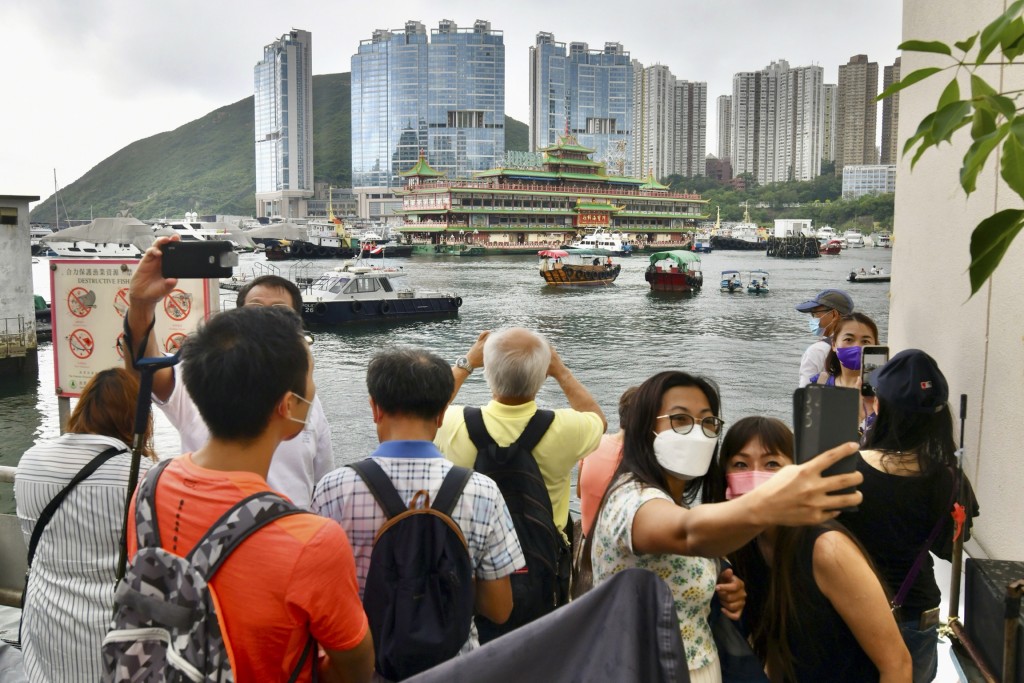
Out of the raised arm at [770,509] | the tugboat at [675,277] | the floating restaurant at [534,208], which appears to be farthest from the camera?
the floating restaurant at [534,208]

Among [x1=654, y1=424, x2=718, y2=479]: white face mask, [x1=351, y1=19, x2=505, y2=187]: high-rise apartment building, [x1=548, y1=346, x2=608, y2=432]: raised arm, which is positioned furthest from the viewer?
[x1=351, y1=19, x2=505, y2=187]: high-rise apartment building

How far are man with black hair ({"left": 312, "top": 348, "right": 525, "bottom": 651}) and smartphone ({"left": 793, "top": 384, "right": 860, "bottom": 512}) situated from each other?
2.08 ft

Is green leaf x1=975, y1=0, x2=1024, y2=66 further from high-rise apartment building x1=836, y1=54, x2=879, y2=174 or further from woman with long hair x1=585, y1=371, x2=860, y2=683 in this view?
high-rise apartment building x1=836, y1=54, x2=879, y2=174

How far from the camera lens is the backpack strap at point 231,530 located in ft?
3.28

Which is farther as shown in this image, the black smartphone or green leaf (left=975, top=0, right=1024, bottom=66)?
the black smartphone

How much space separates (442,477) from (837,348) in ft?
7.16

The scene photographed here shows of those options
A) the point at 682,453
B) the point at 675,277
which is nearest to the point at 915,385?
the point at 682,453

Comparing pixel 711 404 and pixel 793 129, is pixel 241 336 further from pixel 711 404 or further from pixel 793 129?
pixel 793 129

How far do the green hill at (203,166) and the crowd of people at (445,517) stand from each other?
106356mm

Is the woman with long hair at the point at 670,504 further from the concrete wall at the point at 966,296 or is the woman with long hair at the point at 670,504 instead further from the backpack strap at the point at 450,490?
the concrete wall at the point at 966,296

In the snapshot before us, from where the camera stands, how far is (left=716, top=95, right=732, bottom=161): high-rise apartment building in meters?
107

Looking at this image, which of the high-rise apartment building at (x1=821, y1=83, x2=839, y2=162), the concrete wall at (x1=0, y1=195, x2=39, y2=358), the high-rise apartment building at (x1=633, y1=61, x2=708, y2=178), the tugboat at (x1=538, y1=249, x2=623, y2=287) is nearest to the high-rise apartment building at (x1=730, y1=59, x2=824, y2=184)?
the high-rise apartment building at (x1=821, y1=83, x2=839, y2=162)

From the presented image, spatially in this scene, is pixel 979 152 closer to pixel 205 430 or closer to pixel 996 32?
pixel 996 32

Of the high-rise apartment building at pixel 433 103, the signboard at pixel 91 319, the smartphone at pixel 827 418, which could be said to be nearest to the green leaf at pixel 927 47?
the smartphone at pixel 827 418
